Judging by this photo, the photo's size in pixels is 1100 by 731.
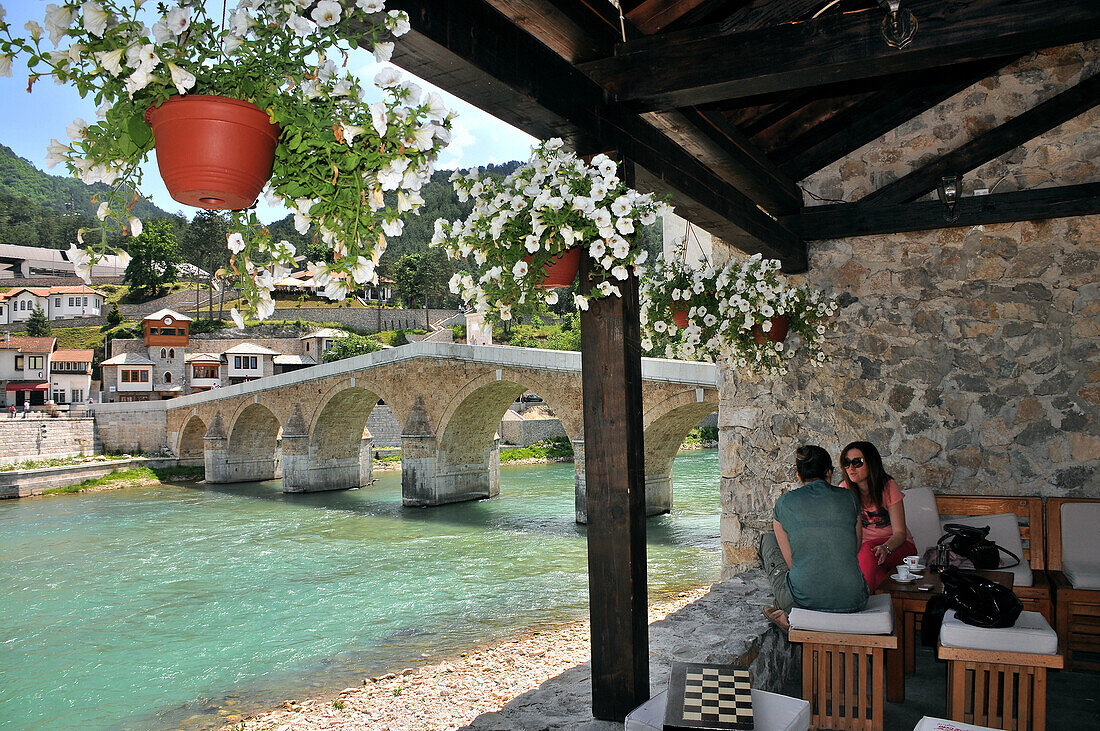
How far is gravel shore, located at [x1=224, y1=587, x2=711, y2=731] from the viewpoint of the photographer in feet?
12.4

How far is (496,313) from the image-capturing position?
2020 mm

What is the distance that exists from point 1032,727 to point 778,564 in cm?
92

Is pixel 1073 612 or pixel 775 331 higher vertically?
pixel 775 331

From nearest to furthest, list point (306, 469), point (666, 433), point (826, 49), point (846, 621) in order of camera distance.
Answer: point (826, 49), point (846, 621), point (666, 433), point (306, 469)

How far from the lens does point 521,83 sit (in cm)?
180

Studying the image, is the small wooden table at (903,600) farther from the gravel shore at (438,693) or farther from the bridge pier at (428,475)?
the bridge pier at (428,475)

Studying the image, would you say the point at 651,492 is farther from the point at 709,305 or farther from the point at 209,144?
the point at 209,144

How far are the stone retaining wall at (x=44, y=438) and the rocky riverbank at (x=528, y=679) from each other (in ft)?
62.2

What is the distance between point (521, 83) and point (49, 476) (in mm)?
20548

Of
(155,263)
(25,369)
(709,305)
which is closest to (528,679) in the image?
(709,305)

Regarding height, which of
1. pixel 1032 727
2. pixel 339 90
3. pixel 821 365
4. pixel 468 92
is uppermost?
pixel 468 92

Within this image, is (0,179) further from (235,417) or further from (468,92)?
(468,92)

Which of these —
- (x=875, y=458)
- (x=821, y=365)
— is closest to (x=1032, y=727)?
(x=875, y=458)

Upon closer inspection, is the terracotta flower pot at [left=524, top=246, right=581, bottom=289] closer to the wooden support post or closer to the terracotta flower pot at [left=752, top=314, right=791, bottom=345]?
the wooden support post
